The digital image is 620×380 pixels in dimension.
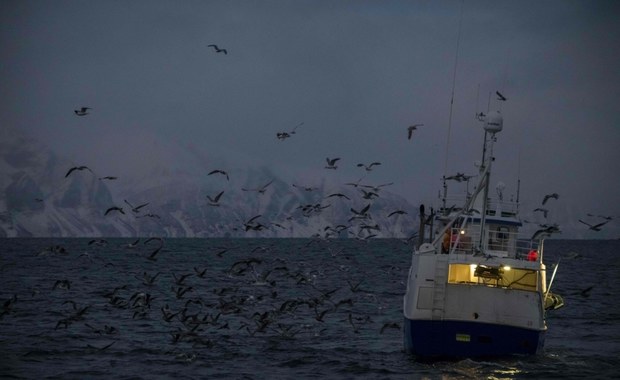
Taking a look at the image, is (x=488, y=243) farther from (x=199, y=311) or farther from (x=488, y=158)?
(x=199, y=311)

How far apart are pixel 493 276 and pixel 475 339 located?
8.51ft

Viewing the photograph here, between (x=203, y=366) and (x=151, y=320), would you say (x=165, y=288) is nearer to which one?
(x=151, y=320)

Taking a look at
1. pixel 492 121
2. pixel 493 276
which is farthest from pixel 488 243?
pixel 492 121

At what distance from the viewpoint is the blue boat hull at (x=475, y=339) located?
34906 mm

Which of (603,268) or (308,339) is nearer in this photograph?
(308,339)

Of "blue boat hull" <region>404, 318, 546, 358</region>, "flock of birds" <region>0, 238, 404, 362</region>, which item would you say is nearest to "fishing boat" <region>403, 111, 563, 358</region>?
"blue boat hull" <region>404, 318, 546, 358</region>

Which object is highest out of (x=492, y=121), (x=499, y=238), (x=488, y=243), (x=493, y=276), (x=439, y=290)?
(x=492, y=121)

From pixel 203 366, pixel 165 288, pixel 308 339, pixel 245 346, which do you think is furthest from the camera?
pixel 165 288

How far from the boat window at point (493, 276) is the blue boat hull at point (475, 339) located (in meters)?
1.74

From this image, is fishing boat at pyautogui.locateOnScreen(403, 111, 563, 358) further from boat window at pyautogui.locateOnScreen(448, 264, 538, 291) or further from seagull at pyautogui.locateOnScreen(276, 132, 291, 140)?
seagull at pyautogui.locateOnScreen(276, 132, 291, 140)

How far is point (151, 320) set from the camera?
5256 cm

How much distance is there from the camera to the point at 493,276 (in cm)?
3631

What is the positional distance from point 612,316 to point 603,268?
7461 centimetres

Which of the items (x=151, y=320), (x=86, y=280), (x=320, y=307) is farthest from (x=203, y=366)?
(x=86, y=280)
